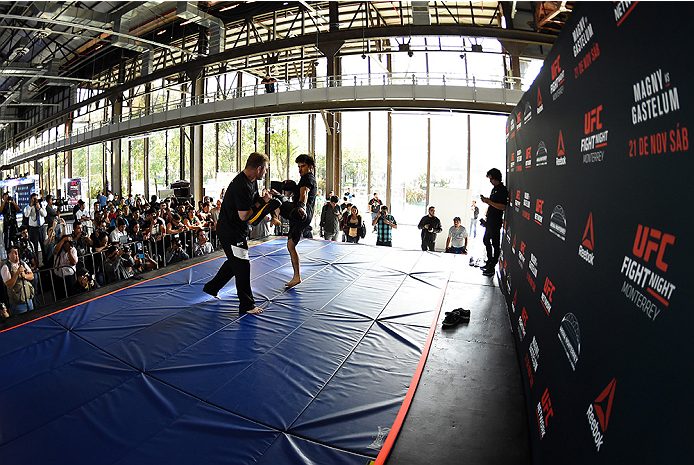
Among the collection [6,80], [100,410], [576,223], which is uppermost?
[6,80]

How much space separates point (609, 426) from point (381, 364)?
2.07 meters

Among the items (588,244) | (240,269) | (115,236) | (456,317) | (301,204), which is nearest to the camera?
(588,244)

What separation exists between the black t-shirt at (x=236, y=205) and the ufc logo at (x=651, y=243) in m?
3.66

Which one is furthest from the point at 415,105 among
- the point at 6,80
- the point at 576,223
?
the point at 6,80

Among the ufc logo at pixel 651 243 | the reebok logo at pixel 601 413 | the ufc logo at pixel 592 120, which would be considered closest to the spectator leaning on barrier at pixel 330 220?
the ufc logo at pixel 592 120

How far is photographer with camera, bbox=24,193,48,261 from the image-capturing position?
31.1 ft

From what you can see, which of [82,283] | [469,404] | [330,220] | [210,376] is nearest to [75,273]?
[82,283]

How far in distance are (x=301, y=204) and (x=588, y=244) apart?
11.8 feet

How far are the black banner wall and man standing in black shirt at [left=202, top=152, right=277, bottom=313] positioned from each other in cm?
294

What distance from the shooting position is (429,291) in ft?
17.1

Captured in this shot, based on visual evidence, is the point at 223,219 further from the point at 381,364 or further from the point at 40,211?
the point at 40,211

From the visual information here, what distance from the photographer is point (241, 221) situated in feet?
14.4

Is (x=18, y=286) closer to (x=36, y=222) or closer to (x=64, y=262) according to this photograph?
(x=64, y=262)

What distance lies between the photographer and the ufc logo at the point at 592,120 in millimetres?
1715
